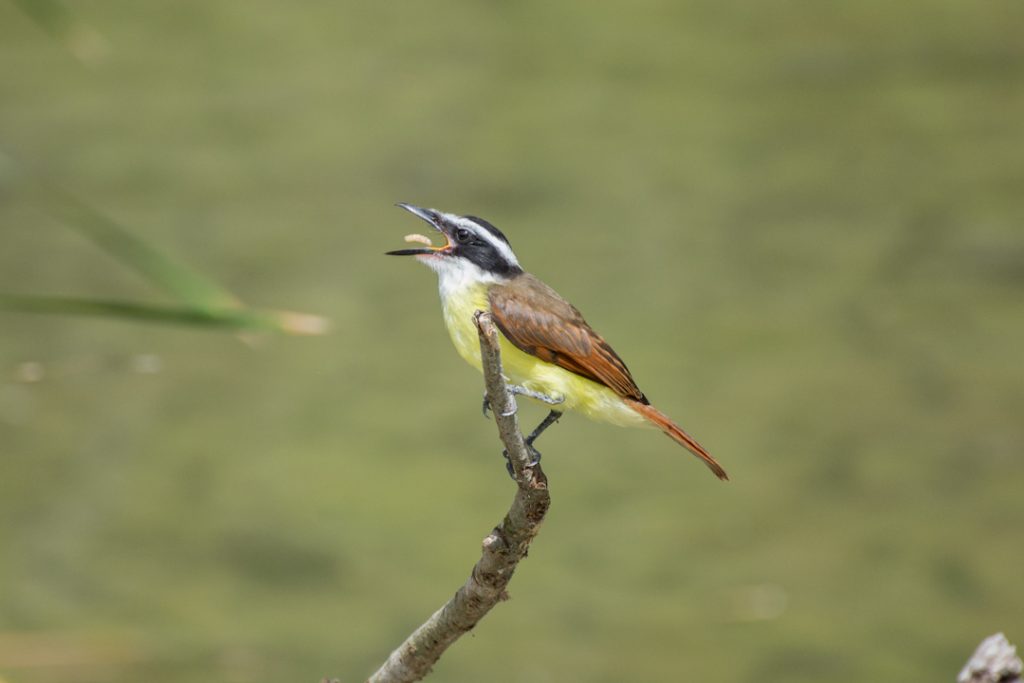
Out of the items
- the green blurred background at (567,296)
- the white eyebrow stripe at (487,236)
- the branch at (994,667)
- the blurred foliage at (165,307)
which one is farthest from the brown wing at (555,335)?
the green blurred background at (567,296)

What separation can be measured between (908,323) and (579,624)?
2517mm

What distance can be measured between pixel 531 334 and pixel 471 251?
0.29 m

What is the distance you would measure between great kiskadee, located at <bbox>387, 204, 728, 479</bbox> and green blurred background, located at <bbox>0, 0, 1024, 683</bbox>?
2.97 metres

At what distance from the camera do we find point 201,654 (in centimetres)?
613

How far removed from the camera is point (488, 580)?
9.17 ft

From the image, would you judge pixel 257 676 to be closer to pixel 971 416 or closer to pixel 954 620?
pixel 954 620

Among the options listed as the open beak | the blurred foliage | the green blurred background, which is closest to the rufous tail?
the open beak

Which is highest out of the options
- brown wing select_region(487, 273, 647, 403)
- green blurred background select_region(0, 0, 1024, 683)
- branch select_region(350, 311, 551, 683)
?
green blurred background select_region(0, 0, 1024, 683)

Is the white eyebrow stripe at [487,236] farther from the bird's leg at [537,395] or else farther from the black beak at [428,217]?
the bird's leg at [537,395]

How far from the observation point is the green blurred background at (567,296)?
6.31m

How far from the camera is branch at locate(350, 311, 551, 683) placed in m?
2.79

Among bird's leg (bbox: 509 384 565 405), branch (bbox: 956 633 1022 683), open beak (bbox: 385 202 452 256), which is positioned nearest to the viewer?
branch (bbox: 956 633 1022 683)

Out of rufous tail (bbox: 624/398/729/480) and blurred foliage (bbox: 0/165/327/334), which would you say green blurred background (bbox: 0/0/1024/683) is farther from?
blurred foliage (bbox: 0/165/327/334)

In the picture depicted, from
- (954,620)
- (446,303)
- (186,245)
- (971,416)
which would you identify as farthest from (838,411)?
(446,303)
